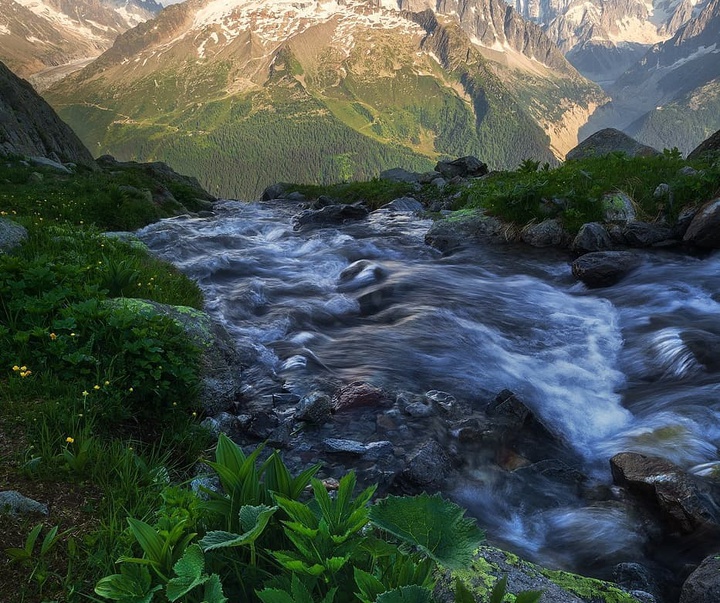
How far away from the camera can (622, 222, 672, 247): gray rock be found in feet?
48.2

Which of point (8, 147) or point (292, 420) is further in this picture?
point (8, 147)

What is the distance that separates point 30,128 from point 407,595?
43328 mm

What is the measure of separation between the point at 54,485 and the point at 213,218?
84.4ft

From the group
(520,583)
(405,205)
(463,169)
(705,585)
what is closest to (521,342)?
(705,585)

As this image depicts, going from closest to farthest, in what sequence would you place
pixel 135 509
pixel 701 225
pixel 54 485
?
pixel 135 509 → pixel 54 485 → pixel 701 225

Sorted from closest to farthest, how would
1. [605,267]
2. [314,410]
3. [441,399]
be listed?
[314,410] < [441,399] < [605,267]

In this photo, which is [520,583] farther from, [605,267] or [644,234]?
[644,234]

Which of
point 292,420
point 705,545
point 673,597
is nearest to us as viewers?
point 673,597

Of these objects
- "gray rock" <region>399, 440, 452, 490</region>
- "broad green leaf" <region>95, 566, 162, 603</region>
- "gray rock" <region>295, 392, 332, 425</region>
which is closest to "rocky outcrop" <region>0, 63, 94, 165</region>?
"gray rock" <region>295, 392, 332, 425</region>

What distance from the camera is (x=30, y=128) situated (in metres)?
35.5

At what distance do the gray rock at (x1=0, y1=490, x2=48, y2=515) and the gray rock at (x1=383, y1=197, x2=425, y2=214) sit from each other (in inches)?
929

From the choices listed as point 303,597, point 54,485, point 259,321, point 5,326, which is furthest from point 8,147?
point 303,597

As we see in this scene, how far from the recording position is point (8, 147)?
2806 cm

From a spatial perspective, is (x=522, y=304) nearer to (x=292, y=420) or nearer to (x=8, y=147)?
(x=292, y=420)
